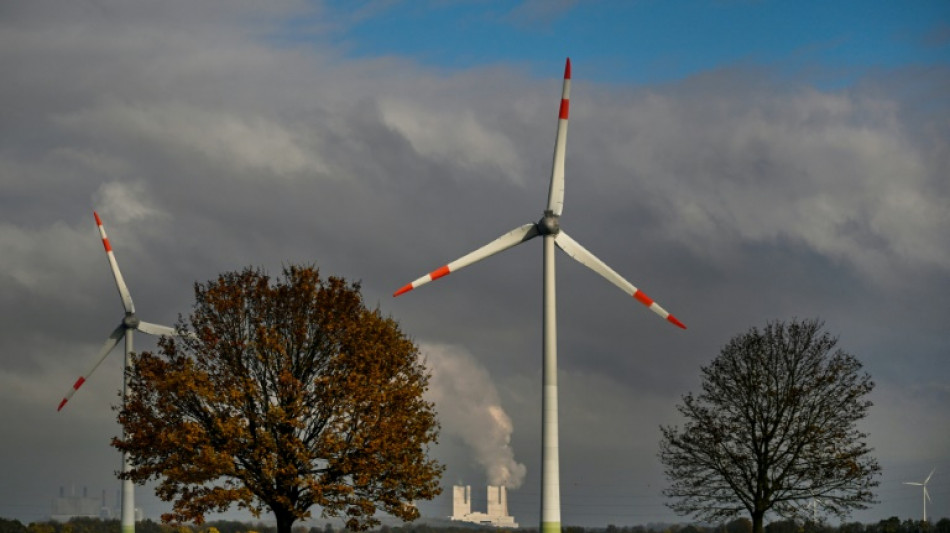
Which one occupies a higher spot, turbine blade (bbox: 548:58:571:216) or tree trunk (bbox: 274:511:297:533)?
turbine blade (bbox: 548:58:571:216)

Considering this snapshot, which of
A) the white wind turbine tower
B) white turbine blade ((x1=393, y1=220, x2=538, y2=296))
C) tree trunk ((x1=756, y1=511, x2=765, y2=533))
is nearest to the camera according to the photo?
white turbine blade ((x1=393, y1=220, x2=538, y2=296))

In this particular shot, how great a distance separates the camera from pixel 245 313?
72.4 meters

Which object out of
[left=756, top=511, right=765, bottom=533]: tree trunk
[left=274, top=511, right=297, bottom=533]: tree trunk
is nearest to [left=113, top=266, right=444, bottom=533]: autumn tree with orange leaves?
[left=274, top=511, right=297, bottom=533]: tree trunk

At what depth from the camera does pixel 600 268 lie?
68.1m

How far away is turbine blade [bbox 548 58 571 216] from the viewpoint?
66875 millimetres

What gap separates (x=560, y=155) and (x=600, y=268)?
674 centimetres

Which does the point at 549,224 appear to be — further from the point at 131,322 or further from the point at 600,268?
the point at 131,322

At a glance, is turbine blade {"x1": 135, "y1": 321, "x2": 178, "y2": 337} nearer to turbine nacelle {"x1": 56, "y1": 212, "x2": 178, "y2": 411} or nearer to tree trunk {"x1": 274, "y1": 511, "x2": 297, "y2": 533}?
turbine nacelle {"x1": 56, "y1": 212, "x2": 178, "y2": 411}

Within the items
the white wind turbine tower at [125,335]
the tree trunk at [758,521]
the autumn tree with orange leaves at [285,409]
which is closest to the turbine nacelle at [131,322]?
the white wind turbine tower at [125,335]

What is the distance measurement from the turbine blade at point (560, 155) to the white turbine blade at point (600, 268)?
5.41 feet

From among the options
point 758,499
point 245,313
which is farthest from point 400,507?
point 758,499

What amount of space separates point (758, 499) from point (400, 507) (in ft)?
82.1

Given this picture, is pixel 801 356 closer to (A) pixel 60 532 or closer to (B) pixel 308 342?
(B) pixel 308 342

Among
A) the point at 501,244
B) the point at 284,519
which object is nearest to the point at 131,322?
the point at 284,519
